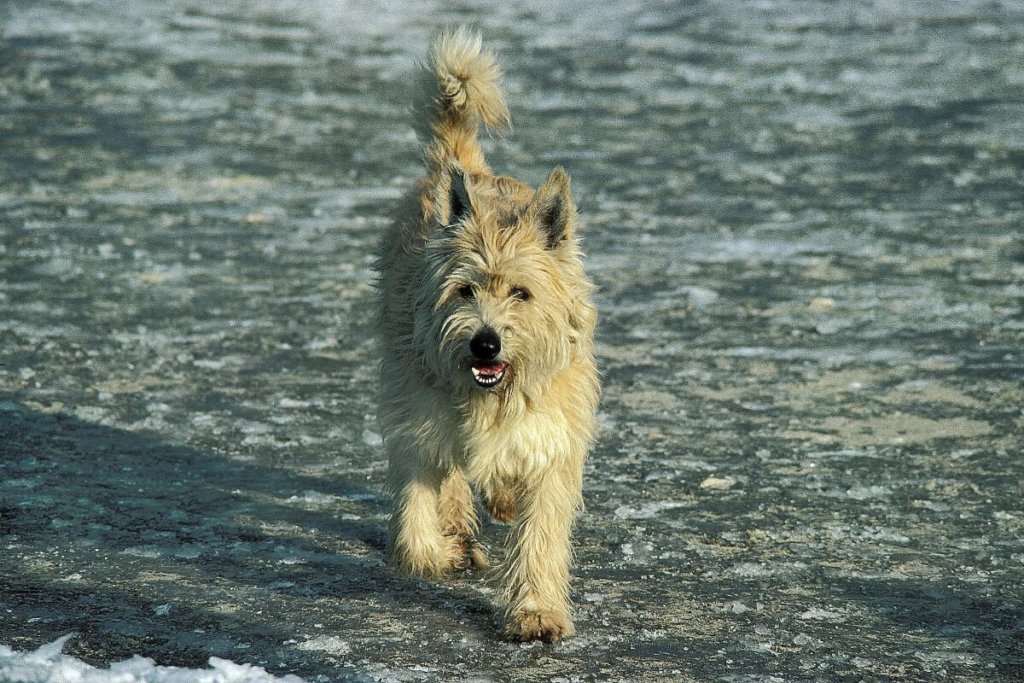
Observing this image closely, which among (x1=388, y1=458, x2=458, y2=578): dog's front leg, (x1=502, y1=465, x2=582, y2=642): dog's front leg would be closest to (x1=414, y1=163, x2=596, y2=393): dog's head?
(x1=502, y1=465, x2=582, y2=642): dog's front leg

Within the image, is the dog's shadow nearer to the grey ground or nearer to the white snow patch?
the grey ground

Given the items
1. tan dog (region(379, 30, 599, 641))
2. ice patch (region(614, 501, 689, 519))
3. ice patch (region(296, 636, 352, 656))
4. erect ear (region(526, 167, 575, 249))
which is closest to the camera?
ice patch (region(296, 636, 352, 656))

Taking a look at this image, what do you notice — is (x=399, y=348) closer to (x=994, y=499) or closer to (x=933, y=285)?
(x=994, y=499)

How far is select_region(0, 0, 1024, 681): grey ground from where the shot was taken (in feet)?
17.5

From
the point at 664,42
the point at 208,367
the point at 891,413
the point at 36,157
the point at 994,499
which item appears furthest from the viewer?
the point at 664,42

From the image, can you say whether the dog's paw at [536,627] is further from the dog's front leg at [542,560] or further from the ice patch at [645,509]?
the ice patch at [645,509]

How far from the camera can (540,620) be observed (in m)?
5.20

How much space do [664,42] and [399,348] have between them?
13.1 m

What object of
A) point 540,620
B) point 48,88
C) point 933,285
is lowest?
point 540,620

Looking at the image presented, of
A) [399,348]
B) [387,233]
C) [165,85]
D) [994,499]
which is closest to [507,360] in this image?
[399,348]

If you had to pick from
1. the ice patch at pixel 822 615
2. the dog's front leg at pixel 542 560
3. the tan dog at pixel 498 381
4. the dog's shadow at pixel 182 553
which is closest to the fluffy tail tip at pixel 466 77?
the tan dog at pixel 498 381

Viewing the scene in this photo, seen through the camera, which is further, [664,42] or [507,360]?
[664,42]

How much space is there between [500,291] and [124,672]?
1.86 m

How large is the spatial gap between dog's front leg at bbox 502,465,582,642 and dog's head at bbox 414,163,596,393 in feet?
Answer: 1.39
